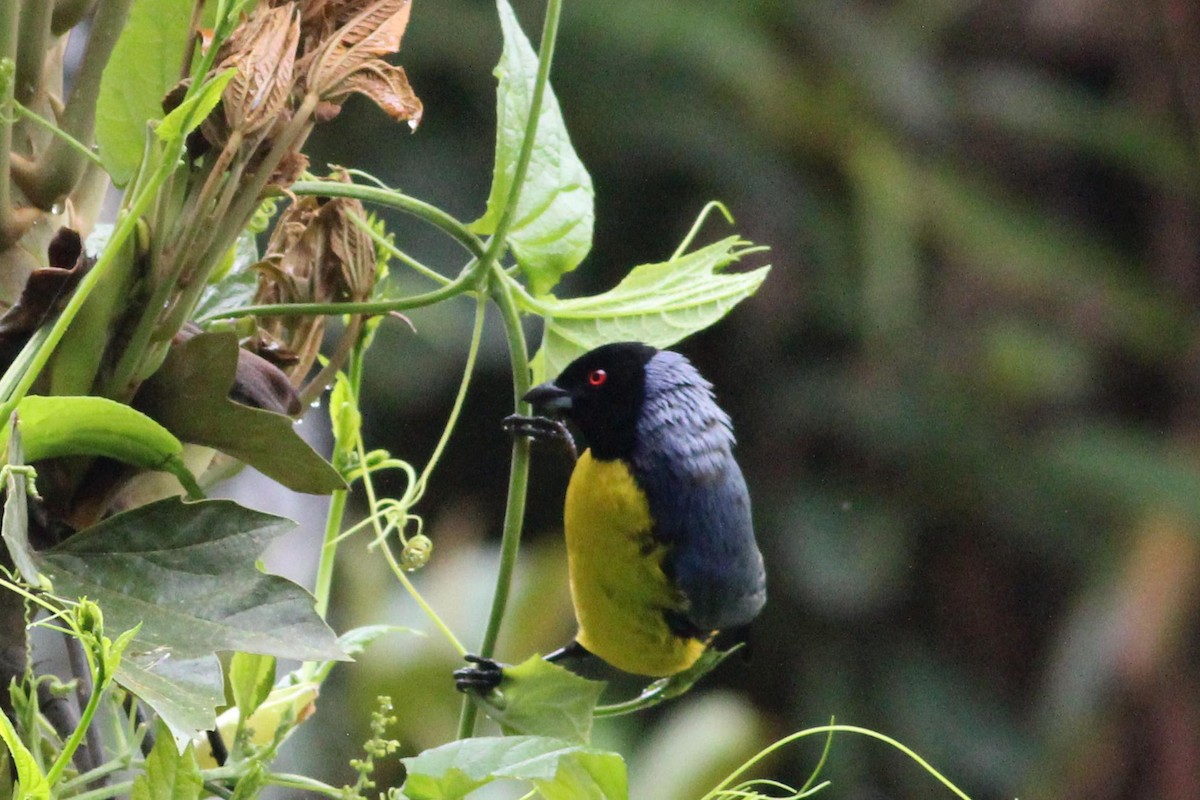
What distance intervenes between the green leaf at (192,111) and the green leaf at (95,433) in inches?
2.9

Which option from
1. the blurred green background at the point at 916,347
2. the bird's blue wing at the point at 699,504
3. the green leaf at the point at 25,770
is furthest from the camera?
the blurred green background at the point at 916,347

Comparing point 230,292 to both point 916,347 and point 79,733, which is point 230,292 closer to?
point 79,733

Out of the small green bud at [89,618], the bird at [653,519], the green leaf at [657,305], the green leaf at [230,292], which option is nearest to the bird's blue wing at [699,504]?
the bird at [653,519]

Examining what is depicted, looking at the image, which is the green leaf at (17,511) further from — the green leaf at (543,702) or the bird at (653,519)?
the bird at (653,519)

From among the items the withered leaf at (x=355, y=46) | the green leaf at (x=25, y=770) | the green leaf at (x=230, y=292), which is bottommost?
the green leaf at (x=25, y=770)

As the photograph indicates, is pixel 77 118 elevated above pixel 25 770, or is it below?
above

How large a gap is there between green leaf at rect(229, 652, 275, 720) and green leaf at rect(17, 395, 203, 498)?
0.07 m

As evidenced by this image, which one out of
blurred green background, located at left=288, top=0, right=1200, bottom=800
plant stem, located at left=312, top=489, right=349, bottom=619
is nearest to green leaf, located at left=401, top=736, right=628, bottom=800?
plant stem, located at left=312, top=489, right=349, bottom=619

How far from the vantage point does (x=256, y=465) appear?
42 centimetres

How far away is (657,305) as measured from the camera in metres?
0.51

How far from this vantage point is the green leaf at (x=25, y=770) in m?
0.31

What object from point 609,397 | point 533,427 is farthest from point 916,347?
point 533,427

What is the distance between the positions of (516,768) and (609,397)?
0.42 m

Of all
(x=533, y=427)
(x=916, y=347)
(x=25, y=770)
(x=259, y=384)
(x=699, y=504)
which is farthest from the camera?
(x=916, y=347)
